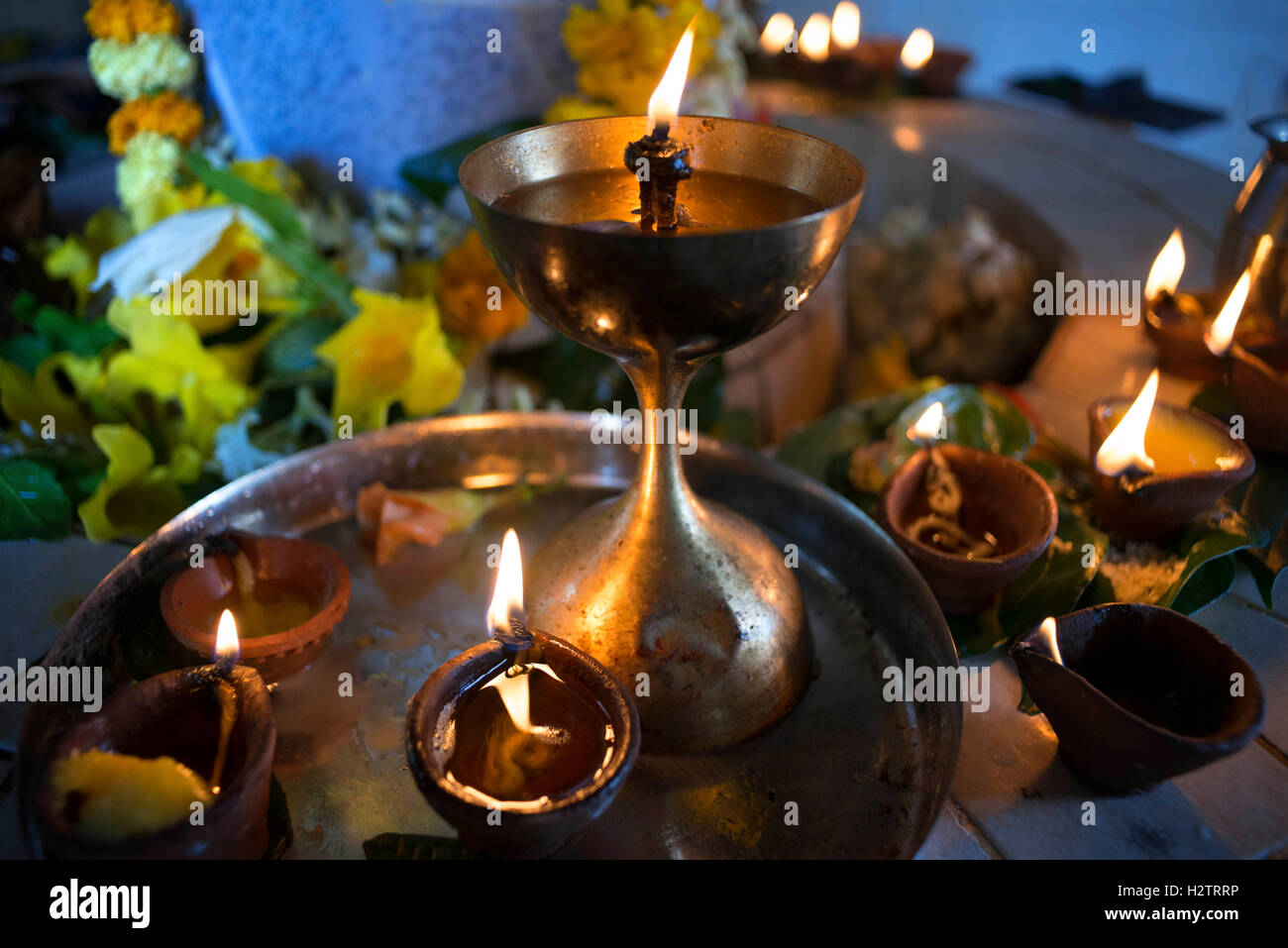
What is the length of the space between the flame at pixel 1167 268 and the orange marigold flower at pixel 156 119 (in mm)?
1659

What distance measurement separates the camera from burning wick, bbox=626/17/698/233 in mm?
698

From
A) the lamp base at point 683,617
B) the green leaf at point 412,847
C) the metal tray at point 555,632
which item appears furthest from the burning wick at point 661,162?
the green leaf at point 412,847

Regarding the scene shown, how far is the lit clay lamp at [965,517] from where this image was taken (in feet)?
3.07

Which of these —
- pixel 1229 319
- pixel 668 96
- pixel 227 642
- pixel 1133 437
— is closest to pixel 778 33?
pixel 1229 319

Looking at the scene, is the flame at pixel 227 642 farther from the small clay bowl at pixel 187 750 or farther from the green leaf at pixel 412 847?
the green leaf at pixel 412 847

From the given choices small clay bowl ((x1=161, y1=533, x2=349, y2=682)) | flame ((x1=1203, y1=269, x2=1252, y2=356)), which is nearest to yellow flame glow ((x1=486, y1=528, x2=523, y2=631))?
small clay bowl ((x1=161, y1=533, x2=349, y2=682))

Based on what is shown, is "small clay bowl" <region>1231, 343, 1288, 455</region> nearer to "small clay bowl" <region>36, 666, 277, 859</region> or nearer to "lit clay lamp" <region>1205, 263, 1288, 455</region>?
"lit clay lamp" <region>1205, 263, 1288, 455</region>

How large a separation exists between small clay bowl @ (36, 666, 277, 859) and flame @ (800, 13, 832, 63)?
11.7ft

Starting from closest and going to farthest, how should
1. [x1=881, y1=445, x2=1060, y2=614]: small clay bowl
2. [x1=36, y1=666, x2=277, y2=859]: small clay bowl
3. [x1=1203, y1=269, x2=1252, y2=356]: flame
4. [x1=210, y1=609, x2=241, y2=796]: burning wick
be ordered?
[x1=36, y1=666, x2=277, y2=859]: small clay bowl → [x1=210, y1=609, x2=241, y2=796]: burning wick → [x1=881, y1=445, x2=1060, y2=614]: small clay bowl → [x1=1203, y1=269, x2=1252, y2=356]: flame

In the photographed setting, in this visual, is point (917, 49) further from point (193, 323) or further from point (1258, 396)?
point (193, 323)

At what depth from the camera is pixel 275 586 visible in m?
0.94

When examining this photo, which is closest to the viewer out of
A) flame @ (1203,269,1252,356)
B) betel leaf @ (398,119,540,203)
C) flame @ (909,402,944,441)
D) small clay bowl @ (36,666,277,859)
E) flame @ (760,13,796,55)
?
small clay bowl @ (36,666,277,859)

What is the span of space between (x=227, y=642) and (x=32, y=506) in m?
0.51

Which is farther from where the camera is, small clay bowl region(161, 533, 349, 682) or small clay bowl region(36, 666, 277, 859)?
small clay bowl region(161, 533, 349, 682)
